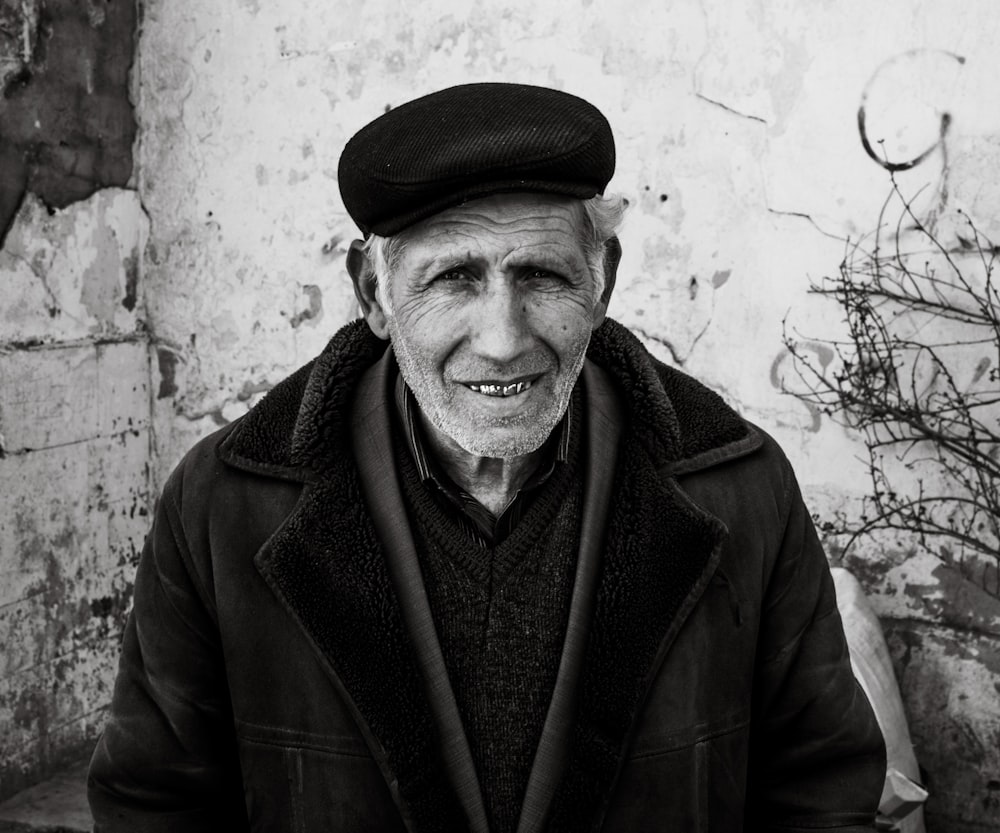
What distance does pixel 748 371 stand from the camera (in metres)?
3.24

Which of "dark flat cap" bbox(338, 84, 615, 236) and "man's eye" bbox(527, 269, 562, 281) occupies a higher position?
"dark flat cap" bbox(338, 84, 615, 236)

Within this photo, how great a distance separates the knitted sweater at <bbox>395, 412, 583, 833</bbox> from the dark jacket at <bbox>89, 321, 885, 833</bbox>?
0.14ft

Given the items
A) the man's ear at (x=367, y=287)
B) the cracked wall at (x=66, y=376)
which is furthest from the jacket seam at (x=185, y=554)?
the cracked wall at (x=66, y=376)

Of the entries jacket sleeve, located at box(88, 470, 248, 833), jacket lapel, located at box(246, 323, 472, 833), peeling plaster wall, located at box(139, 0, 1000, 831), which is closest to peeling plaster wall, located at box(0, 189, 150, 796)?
peeling plaster wall, located at box(139, 0, 1000, 831)

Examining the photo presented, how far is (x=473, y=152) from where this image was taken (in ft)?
4.99

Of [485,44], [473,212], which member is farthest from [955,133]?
[473,212]

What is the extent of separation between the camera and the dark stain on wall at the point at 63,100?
134 inches

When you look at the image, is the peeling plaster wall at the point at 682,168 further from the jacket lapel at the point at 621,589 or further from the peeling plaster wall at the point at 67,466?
the jacket lapel at the point at 621,589

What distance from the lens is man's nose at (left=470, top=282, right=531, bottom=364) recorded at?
5.38 ft

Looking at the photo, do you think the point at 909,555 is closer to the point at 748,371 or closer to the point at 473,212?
the point at 748,371

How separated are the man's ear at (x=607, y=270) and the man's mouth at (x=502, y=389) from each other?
214mm

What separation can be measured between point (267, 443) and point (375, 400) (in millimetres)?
207

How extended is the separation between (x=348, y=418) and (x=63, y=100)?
243 centimetres

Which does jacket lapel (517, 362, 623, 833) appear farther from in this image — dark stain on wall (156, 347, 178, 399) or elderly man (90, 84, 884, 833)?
dark stain on wall (156, 347, 178, 399)
